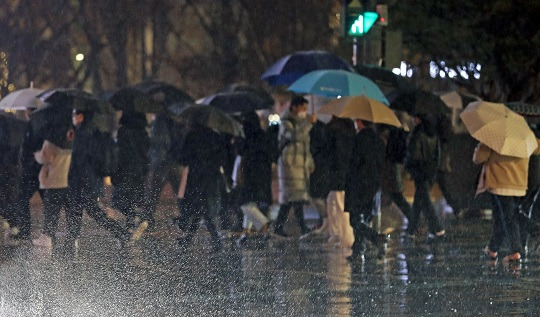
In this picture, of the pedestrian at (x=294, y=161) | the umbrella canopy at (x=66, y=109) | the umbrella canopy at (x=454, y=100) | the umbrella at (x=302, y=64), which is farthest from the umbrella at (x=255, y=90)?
the umbrella canopy at (x=454, y=100)

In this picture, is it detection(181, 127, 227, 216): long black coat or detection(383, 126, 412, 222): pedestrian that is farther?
detection(383, 126, 412, 222): pedestrian

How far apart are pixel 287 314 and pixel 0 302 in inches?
85.0

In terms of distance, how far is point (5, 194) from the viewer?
1588 cm

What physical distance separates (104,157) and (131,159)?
34.1 inches

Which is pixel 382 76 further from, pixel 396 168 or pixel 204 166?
pixel 204 166

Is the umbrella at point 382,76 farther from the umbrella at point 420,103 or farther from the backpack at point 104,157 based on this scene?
the backpack at point 104,157

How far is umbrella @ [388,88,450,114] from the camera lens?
16.9 metres

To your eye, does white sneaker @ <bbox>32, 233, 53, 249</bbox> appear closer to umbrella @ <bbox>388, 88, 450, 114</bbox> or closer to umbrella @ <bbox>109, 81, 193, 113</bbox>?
umbrella @ <bbox>109, 81, 193, 113</bbox>

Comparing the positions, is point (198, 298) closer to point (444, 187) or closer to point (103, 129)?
point (103, 129)

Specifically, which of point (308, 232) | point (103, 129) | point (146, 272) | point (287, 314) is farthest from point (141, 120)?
point (287, 314)

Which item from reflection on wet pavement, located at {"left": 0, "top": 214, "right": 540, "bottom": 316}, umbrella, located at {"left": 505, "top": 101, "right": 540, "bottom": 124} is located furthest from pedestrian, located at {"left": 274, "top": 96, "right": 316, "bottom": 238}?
umbrella, located at {"left": 505, "top": 101, "right": 540, "bottom": 124}

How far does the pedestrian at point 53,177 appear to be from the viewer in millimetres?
14375

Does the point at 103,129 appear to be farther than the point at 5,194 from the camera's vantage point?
No

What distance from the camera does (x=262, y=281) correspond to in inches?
460
